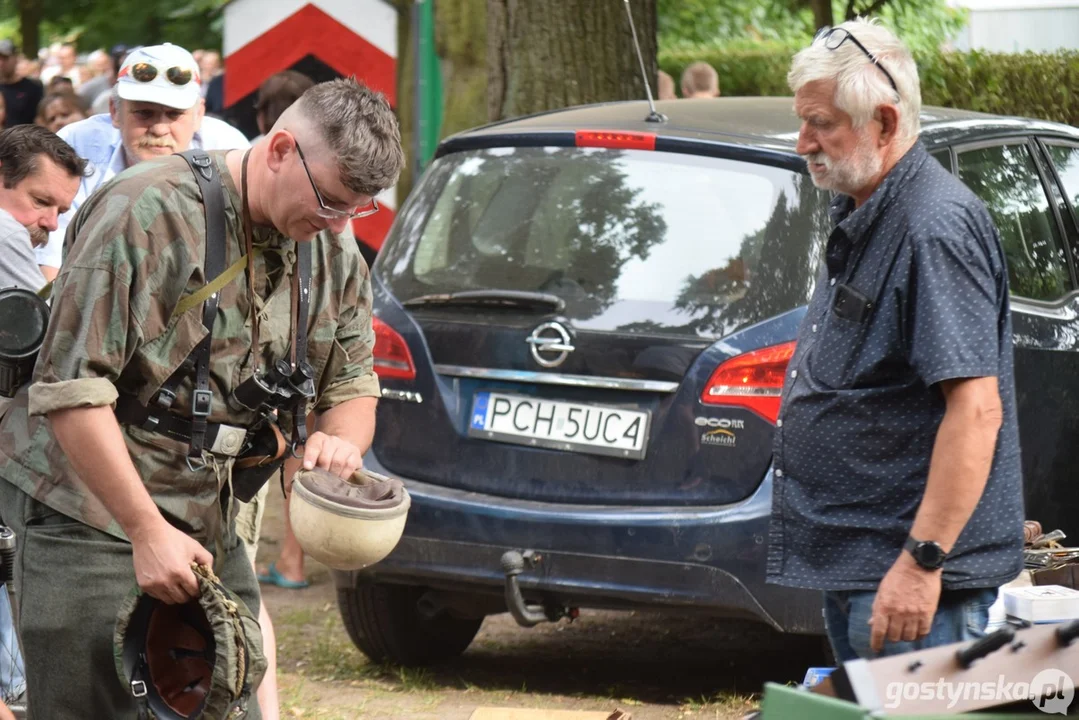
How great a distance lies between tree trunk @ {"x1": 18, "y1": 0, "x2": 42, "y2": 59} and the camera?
18453mm

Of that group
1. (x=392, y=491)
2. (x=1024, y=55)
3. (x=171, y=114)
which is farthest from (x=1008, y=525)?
(x=1024, y=55)

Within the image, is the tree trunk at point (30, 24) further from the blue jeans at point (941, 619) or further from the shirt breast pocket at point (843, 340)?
the blue jeans at point (941, 619)

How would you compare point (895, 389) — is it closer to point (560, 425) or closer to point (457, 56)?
point (560, 425)

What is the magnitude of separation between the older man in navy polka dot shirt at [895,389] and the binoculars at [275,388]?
3.29 feet

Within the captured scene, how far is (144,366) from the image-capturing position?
326cm

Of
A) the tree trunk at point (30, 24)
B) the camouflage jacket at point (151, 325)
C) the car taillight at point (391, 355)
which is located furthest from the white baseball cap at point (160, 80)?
the tree trunk at point (30, 24)

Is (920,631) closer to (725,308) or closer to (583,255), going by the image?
(725,308)

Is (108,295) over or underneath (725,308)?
over

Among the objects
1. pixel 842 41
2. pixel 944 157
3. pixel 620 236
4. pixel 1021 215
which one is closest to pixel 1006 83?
pixel 1021 215

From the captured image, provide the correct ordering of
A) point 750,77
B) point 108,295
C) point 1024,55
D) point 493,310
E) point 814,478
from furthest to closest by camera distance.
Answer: point 750,77 < point 1024,55 < point 493,310 < point 814,478 < point 108,295

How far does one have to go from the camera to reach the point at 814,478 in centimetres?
336

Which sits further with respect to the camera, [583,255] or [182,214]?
[583,255]

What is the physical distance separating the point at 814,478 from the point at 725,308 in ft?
5.18

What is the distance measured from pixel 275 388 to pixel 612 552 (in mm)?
1678
